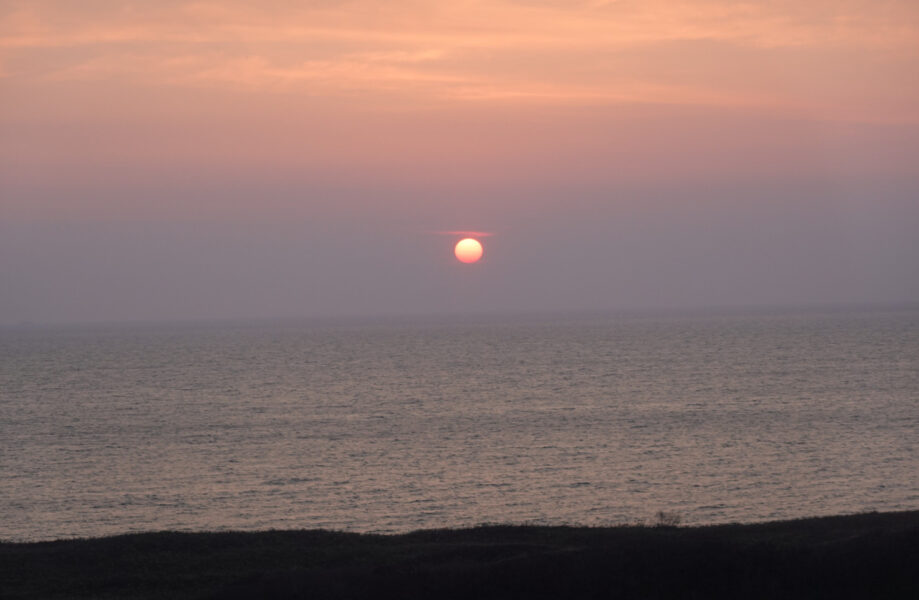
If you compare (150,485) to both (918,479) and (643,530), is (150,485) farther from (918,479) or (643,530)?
(918,479)

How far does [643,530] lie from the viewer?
28.4 meters

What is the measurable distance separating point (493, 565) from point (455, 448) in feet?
143

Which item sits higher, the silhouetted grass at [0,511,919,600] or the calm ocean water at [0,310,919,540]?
the calm ocean water at [0,310,919,540]

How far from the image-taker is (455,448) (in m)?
64.4

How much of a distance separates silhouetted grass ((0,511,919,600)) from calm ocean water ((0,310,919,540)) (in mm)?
14710

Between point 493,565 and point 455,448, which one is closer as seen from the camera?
point 493,565

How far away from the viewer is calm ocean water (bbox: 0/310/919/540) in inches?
1789

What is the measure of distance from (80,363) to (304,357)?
3930 cm

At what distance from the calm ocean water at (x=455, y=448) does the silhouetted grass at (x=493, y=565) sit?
1471 cm

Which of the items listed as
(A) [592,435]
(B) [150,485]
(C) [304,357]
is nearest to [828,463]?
(A) [592,435]

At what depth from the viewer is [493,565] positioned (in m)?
20.9

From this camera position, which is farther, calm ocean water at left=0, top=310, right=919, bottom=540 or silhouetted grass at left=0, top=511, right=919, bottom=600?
calm ocean water at left=0, top=310, right=919, bottom=540

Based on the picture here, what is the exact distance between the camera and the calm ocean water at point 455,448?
4544 centimetres

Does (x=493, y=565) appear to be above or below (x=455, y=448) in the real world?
below
